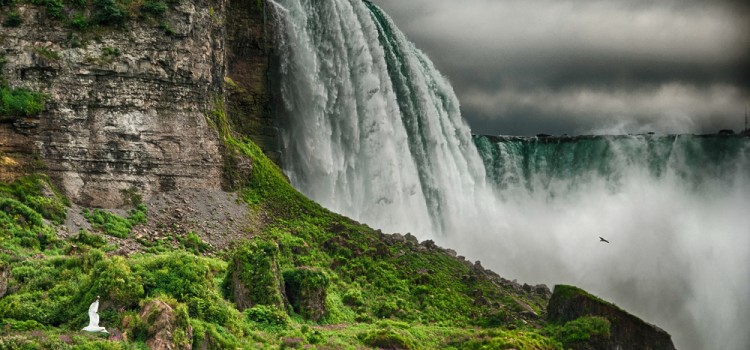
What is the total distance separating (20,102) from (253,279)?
11936 mm

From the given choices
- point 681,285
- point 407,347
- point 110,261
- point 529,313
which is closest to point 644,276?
point 681,285

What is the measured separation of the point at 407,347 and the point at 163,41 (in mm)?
17009

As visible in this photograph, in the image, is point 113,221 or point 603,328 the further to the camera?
A: point 113,221

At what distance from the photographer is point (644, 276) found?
5091cm

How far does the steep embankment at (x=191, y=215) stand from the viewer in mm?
23328

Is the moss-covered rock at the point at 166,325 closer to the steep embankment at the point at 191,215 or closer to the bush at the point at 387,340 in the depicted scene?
the steep embankment at the point at 191,215

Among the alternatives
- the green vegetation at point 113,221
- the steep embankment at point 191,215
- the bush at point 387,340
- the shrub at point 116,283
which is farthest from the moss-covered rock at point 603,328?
the green vegetation at point 113,221

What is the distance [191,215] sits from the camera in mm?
33438

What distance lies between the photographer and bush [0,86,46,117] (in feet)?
99.6

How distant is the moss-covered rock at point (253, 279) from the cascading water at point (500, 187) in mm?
15107

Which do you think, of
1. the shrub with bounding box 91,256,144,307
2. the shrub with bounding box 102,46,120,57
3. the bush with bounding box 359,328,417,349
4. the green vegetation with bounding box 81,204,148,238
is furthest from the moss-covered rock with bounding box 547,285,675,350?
the shrub with bounding box 102,46,120,57

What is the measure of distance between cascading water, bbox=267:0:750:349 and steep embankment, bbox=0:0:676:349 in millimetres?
3650

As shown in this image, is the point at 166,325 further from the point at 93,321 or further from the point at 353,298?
the point at 353,298

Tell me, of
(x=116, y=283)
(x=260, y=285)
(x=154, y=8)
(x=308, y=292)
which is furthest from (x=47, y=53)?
(x=116, y=283)
